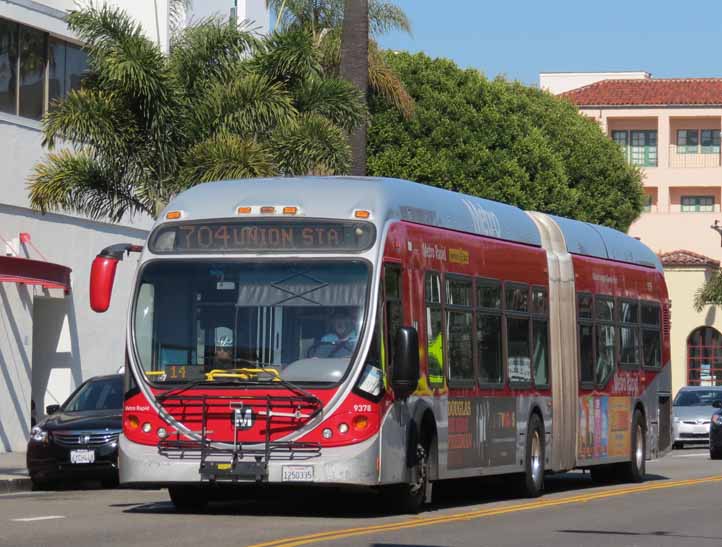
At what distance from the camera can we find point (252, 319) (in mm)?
16203

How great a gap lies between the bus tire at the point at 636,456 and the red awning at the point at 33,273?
10.5 m

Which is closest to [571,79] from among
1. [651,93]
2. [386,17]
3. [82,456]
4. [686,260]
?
[651,93]

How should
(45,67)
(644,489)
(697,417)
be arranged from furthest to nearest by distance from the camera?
(697,417) < (45,67) < (644,489)

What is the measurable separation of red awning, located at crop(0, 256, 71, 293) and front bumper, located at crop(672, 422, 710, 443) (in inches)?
639

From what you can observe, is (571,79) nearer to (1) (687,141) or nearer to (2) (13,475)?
(1) (687,141)

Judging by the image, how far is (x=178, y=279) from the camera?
16578mm

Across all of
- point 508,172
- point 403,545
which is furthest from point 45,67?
point 508,172

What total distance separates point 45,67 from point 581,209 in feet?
105

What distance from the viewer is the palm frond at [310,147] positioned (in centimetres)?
2784

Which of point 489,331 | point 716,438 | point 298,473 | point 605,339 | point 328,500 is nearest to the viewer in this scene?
point 298,473

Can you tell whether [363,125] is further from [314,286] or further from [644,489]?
[314,286]

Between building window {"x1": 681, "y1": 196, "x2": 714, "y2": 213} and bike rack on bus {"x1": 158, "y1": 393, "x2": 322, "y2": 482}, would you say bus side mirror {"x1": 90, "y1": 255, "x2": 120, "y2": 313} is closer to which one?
bike rack on bus {"x1": 158, "y1": 393, "x2": 322, "y2": 482}

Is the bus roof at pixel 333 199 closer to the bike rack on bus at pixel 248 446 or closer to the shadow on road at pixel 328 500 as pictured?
the bike rack on bus at pixel 248 446

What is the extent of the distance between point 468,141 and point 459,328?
36772 mm
